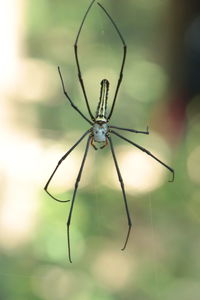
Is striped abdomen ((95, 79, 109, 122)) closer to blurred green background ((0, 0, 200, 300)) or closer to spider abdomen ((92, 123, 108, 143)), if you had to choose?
spider abdomen ((92, 123, 108, 143))

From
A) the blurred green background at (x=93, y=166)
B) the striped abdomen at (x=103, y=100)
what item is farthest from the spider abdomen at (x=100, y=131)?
the blurred green background at (x=93, y=166)

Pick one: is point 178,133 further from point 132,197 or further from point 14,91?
point 14,91

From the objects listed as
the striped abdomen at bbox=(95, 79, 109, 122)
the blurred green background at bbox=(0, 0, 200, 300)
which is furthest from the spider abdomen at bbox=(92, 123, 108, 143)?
the blurred green background at bbox=(0, 0, 200, 300)

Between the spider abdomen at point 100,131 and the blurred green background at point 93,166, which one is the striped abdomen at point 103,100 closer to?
the spider abdomen at point 100,131

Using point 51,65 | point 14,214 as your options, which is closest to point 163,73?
point 51,65

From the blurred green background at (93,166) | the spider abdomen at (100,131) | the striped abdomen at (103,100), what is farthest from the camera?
the blurred green background at (93,166)

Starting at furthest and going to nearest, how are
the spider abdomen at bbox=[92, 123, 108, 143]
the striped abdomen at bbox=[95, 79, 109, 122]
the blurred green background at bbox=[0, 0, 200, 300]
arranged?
1. the blurred green background at bbox=[0, 0, 200, 300]
2. the spider abdomen at bbox=[92, 123, 108, 143]
3. the striped abdomen at bbox=[95, 79, 109, 122]
